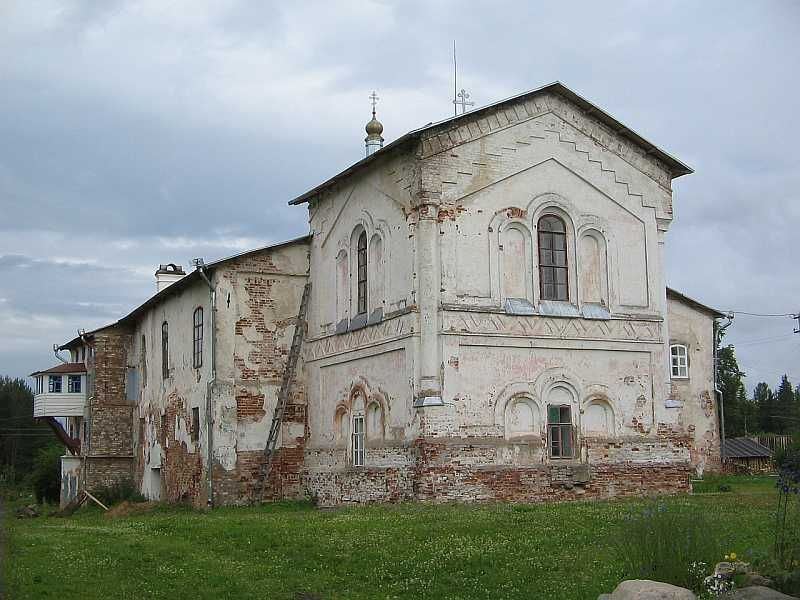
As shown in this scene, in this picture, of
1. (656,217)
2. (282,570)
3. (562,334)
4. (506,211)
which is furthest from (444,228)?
(282,570)

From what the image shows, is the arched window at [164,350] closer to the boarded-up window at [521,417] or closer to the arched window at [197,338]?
the arched window at [197,338]

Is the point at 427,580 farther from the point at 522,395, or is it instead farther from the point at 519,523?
the point at 522,395

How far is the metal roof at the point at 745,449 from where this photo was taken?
137 ft

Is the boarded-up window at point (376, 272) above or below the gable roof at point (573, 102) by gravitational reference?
below

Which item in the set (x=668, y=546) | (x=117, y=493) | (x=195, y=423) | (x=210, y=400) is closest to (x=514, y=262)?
(x=210, y=400)

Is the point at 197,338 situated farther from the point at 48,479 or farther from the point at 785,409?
the point at 785,409

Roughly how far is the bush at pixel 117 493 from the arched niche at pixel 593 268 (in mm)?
16958

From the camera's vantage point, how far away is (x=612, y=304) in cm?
2188

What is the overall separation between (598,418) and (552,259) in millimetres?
3542

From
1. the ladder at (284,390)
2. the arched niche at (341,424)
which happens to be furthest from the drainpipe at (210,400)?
the arched niche at (341,424)

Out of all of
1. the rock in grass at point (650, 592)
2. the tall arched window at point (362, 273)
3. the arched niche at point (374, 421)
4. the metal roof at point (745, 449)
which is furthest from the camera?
the metal roof at point (745, 449)

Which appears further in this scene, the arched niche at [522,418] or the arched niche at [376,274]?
the arched niche at [376,274]

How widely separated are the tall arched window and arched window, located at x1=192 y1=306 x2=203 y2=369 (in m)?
5.27

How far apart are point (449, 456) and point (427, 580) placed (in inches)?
320
